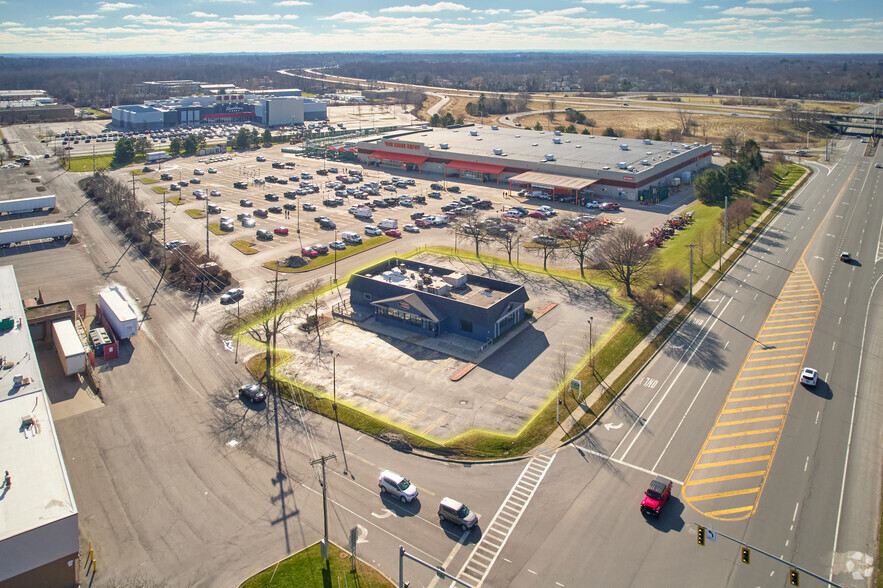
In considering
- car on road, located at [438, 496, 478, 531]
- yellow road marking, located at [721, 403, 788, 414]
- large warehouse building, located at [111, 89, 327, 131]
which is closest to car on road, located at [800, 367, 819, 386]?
yellow road marking, located at [721, 403, 788, 414]

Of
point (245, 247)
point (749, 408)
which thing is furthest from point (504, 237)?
point (749, 408)

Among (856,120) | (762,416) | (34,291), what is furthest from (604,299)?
(856,120)

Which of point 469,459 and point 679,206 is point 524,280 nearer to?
point 469,459

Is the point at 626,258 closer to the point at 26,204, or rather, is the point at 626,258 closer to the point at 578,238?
the point at 578,238

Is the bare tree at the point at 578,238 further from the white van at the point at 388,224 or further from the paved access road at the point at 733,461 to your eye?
the white van at the point at 388,224

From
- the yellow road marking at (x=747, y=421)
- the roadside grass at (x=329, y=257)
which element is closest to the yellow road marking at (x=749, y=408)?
the yellow road marking at (x=747, y=421)

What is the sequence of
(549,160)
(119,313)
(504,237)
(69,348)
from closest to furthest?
(69,348), (119,313), (504,237), (549,160)

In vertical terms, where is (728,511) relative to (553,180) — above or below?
below

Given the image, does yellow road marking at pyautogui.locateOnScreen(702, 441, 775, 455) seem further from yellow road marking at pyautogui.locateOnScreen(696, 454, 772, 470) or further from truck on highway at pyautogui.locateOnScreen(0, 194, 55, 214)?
truck on highway at pyautogui.locateOnScreen(0, 194, 55, 214)
